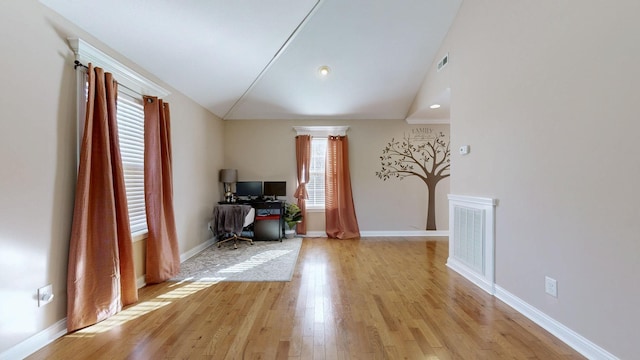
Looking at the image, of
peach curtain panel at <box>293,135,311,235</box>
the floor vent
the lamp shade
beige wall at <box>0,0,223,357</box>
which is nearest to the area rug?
peach curtain panel at <box>293,135,311,235</box>

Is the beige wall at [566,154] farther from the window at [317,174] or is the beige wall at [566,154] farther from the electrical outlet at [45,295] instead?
the electrical outlet at [45,295]

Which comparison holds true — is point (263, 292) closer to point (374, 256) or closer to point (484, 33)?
point (374, 256)

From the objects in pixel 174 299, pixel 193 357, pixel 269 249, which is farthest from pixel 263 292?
pixel 269 249

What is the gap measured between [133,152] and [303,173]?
309cm

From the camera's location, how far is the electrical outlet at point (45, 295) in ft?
6.22

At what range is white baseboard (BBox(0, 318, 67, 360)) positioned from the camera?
5.61 ft

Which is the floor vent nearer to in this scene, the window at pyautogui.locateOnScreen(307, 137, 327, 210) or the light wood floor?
the light wood floor

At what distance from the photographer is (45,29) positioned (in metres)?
1.95

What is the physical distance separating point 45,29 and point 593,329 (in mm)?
4178

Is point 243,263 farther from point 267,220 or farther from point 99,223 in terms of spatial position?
point 99,223

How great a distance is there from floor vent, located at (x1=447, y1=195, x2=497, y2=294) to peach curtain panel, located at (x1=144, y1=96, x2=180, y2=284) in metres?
3.43

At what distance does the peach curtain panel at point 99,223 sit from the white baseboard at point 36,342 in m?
0.06

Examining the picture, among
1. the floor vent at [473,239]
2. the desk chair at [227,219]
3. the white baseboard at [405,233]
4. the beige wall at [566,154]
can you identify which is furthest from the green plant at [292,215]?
the beige wall at [566,154]

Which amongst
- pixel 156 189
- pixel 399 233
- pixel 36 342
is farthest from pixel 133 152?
pixel 399 233
